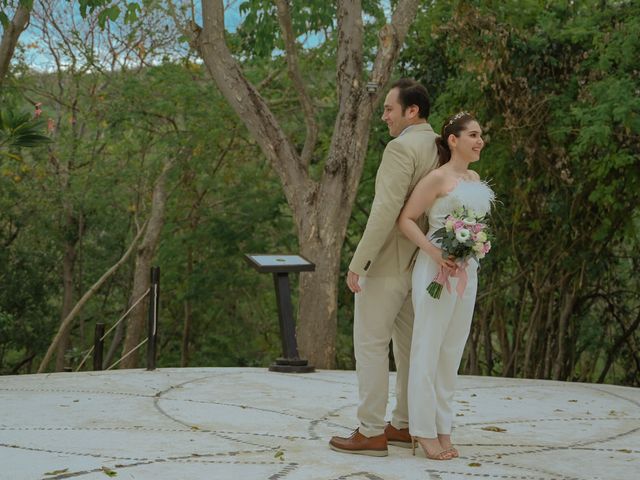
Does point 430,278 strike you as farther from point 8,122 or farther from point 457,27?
point 457,27

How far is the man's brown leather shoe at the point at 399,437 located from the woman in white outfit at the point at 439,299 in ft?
0.99

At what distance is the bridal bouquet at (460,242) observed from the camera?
4629mm

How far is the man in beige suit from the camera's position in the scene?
15.8 feet

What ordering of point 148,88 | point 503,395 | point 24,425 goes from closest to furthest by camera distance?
point 24,425 < point 503,395 < point 148,88

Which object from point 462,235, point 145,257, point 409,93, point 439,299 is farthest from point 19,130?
point 145,257

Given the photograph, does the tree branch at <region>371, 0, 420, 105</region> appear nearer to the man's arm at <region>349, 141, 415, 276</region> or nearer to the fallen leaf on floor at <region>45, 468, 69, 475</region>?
the man's arm at <region>349, 141, 415, 276</region>

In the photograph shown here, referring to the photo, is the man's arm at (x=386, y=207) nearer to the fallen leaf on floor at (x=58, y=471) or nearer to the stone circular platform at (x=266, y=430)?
the stone circular platform at (x=266, y=430)

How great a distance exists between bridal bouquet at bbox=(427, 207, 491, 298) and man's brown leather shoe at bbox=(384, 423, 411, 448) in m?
0.90

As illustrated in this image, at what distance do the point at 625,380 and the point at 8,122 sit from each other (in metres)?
9.98

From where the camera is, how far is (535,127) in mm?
11961

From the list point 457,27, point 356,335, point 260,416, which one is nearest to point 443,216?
point 356,335

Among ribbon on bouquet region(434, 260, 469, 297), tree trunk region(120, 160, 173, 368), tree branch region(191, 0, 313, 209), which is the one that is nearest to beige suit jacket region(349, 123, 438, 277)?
ribbon on bouquet region(434, 260, 469, 297)

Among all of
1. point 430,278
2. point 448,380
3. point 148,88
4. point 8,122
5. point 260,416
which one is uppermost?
point 148,88

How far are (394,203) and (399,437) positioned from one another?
4.27ft
